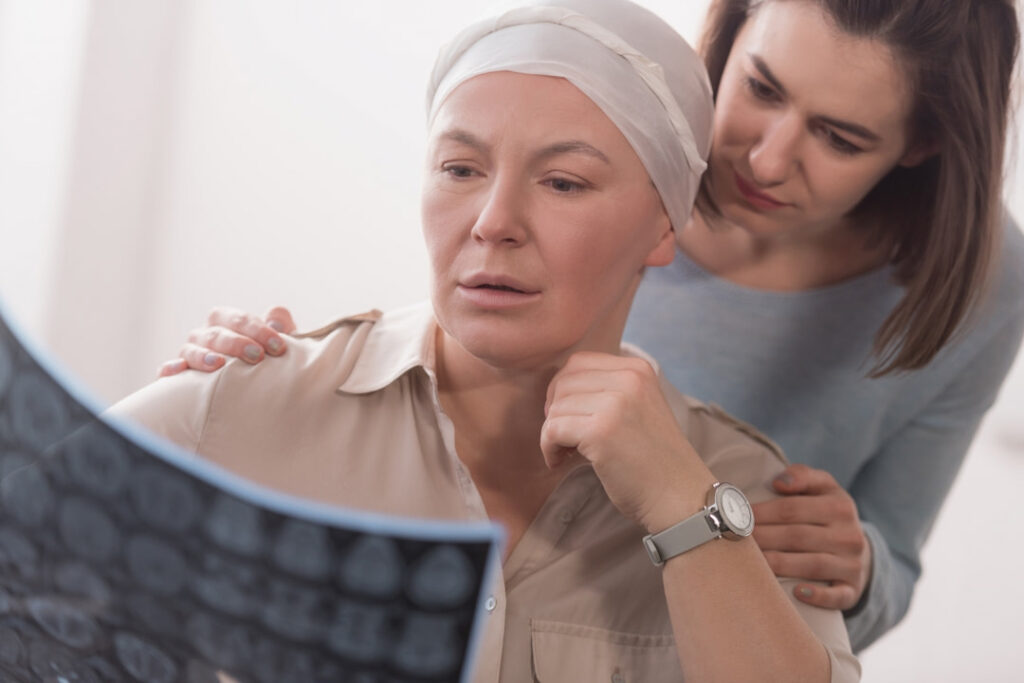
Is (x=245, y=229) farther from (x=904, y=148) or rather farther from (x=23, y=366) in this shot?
(x=23, y=366)

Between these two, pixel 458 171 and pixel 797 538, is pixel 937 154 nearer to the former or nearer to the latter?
pixel 797 538

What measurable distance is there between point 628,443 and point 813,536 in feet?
1.11

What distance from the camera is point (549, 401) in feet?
3.11

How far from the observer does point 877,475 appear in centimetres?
Answer: 159

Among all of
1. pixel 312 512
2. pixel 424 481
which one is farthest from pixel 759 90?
pixel 312 512

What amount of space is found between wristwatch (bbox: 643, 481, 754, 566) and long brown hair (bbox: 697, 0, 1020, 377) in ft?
1.81

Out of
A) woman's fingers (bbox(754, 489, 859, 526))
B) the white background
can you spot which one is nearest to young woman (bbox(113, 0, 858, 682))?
woman's fingers (bbox(754, 489, 859, 526))

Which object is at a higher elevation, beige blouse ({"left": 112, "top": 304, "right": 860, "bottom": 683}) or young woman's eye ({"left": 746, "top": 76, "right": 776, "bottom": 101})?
young woman's eye ({"left": 746, "top": 76, "right": 776, "bottom": 101})

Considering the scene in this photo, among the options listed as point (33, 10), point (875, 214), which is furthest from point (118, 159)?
point (875, 214)

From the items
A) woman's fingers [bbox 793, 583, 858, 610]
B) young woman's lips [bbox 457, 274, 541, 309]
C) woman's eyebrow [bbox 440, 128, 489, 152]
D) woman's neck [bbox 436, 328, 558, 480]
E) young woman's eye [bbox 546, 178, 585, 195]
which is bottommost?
woman's fingers [bbox 793, 583, 858, 610]

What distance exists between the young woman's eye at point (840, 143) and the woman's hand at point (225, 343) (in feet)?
2.11

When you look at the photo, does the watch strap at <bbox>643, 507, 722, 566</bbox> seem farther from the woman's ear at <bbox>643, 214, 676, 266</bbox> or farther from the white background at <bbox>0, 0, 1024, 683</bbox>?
the white background at <bbox>0, 0, 1024, 683</bbox>

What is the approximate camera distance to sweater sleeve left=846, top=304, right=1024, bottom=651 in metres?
1.46

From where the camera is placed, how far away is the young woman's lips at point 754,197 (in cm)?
126
